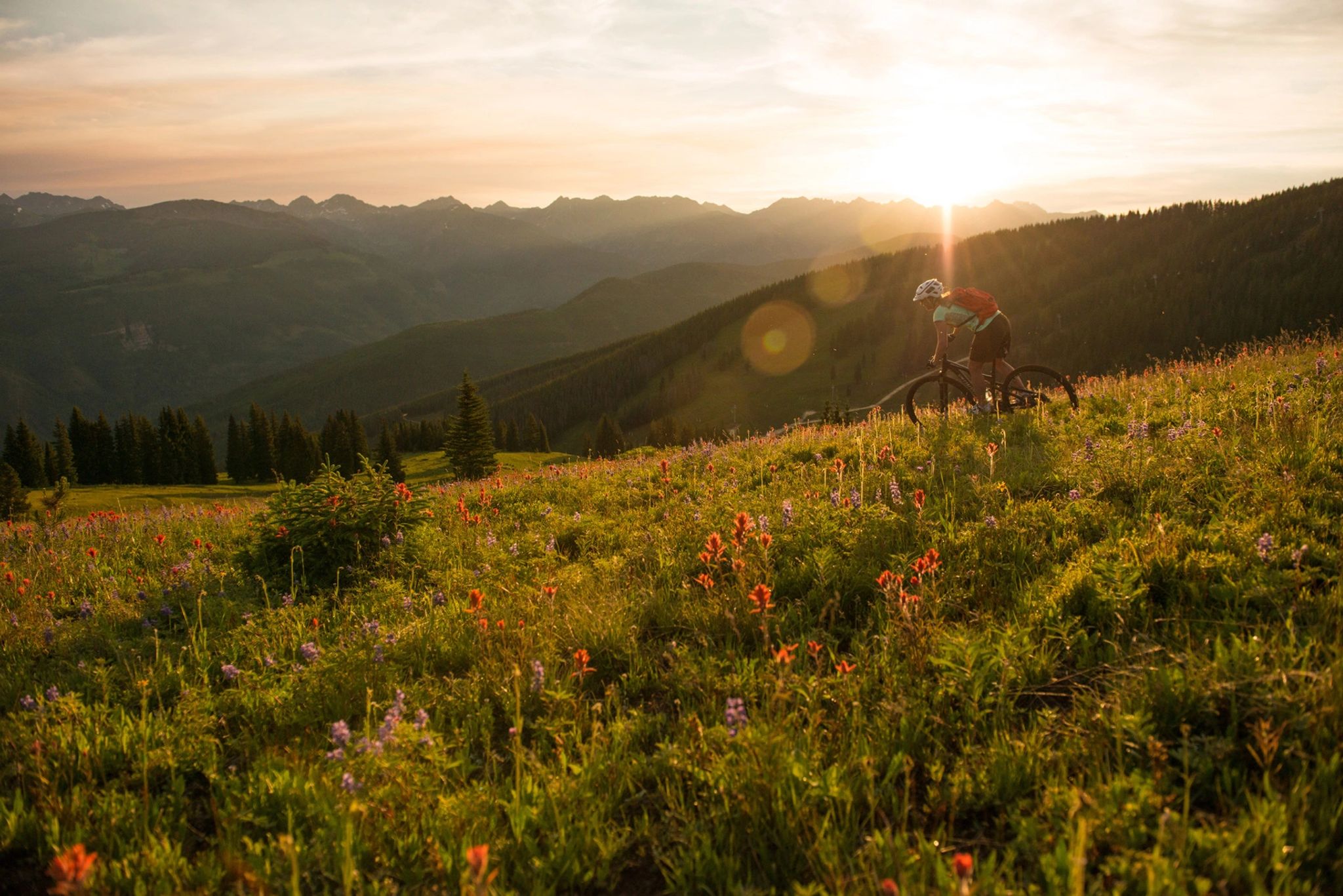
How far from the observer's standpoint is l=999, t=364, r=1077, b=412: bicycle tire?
10.7 metres

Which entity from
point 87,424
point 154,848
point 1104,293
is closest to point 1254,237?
point 1104,293

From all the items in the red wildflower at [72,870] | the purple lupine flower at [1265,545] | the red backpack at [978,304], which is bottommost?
the red wildflower at [72,870]

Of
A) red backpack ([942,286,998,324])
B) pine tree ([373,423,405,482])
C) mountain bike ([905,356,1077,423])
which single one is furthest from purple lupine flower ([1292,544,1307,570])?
pine tree ([373,423,405,482])

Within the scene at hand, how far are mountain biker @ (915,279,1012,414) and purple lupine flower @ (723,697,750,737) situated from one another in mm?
8977

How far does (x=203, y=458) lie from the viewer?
105188 mm

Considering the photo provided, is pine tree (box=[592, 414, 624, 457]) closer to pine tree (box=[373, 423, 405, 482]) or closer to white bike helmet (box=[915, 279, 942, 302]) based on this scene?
pine tree (box=[373, 423, 405, 482])

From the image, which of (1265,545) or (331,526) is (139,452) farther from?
(1265,545)

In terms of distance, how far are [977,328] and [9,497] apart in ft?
210

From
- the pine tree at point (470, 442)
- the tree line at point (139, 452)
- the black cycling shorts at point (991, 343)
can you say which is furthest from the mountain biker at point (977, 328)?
the tree line at point (139, 452)

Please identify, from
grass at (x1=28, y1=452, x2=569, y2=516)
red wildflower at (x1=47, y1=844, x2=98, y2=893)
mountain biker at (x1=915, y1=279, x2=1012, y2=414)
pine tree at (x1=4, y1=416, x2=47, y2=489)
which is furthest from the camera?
pine tree at (x1=4, y1=416, x2=47, y2=489)

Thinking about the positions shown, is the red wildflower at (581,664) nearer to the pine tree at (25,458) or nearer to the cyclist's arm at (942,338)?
the cyclist's arm at (942,338)

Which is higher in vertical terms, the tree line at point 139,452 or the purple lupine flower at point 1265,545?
the purple lupine flower at point 1265,545

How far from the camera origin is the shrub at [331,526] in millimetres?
7262

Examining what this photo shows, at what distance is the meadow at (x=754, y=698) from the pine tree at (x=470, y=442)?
5832cm
